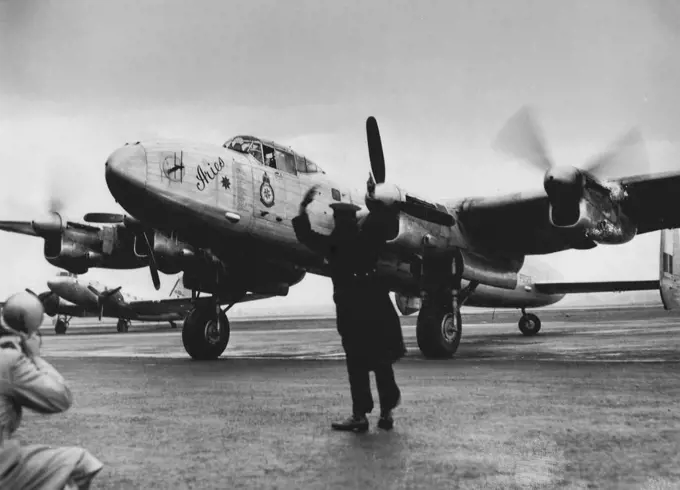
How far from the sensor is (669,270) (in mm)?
18234

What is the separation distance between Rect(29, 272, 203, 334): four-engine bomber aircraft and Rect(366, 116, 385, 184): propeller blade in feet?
82.6

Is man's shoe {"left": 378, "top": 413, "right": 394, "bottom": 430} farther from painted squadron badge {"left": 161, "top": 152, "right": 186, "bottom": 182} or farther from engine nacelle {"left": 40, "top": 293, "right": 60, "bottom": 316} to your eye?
engine nacelle {"left": 40, "top": 293, "right": 60, "bottom": 316}

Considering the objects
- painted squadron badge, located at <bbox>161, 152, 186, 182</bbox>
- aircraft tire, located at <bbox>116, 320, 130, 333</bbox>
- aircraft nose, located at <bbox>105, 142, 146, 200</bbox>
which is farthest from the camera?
aircraft tire, located at <bbox>116, 320, 130, 333</bbox>

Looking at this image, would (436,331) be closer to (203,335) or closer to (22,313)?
(203,335)

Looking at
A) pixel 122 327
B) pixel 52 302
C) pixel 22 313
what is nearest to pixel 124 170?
pixel 22 313

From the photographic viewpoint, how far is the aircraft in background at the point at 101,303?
37.2 metres

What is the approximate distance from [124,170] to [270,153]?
3124mm

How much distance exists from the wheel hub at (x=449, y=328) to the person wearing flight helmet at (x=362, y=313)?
7830 mm

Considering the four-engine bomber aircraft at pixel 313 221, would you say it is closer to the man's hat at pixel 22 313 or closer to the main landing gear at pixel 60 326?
the man's hat at pixel 22 313

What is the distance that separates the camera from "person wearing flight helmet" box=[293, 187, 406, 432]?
543 cm

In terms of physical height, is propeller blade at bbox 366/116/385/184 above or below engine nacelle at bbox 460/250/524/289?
above

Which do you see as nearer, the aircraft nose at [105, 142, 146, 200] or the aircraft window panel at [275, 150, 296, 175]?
the aircraft nose at [105, 142, 146, 200]

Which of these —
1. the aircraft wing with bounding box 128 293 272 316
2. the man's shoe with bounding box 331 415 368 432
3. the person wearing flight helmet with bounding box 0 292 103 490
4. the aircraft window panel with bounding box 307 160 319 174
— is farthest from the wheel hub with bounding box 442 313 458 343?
the aircraft wing with bounding box 128 293 272 316

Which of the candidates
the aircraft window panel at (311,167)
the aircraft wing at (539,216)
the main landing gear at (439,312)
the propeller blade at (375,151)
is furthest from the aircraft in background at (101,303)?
the propeller blade at (375,151)
